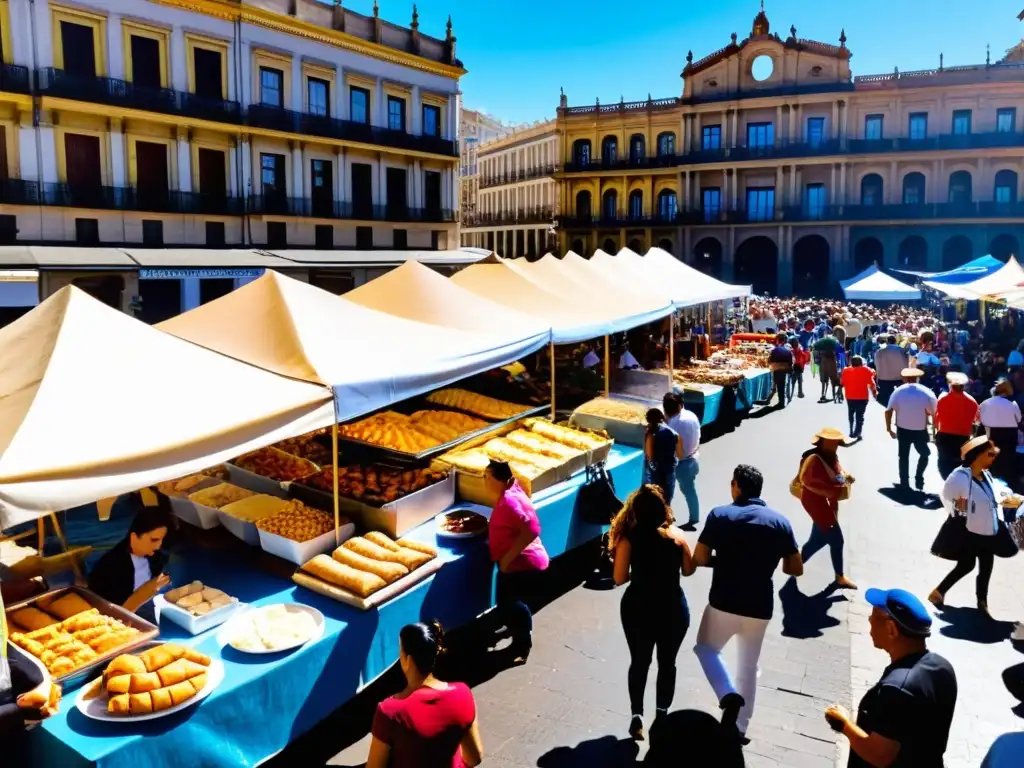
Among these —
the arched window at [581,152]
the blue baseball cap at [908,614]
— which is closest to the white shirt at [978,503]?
the blue baseball cap at [908,614]

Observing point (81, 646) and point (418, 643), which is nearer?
point (418, 643)

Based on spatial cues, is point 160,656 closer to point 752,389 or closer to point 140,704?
point 140,704

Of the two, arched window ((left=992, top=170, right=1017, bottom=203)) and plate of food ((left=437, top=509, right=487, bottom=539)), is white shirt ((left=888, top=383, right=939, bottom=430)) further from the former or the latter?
arched window ((left=992, top=170, right=1017, bottom=203))

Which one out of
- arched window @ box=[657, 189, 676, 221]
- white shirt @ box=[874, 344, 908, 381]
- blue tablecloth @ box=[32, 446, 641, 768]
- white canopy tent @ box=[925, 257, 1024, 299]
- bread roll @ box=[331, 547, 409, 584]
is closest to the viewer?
blue tablecloth @ box=[32, 446, 641, 768]

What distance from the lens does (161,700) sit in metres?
3.64

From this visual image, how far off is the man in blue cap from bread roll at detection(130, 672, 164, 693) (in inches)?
112

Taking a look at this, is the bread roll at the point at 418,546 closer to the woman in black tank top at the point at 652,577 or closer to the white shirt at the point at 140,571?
the woman in black tank top at the point at 652,577

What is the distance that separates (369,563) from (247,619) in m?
0.81

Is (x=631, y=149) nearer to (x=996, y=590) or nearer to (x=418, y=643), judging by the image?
(x=996, y=590)

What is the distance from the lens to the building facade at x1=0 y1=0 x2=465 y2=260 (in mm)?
23188

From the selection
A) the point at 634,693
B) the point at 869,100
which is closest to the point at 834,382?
the point at 634,693

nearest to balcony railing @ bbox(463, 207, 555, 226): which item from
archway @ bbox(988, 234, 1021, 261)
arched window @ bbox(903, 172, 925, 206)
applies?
arched window @ bbox(903, 172, 925, 206)

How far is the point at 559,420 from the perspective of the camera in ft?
31.4

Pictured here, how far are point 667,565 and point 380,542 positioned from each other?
6.40 ft
